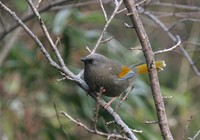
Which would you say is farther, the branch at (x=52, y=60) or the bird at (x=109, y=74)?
the bird at (x=109, y=74)

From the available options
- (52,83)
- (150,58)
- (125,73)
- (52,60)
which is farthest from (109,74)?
(52,83)

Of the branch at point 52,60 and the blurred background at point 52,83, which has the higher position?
the branch at point 52,60

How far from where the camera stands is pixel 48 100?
6531 mm

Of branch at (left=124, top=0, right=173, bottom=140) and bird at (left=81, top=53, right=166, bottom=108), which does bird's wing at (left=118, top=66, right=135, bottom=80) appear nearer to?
bird at (left=81, top=53, right=166, bottom=108)

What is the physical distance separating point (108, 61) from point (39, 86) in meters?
1.94

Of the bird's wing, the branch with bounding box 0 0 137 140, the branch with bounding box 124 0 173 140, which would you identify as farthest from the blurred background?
the branch with bounding box 124 0 173 140

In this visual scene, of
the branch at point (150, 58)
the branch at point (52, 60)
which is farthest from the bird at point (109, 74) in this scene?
the branch at point (150, 58)

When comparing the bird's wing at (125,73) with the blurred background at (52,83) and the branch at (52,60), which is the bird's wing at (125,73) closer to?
the branch at (52,60)

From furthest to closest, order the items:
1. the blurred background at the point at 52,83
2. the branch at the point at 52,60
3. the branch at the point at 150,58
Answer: the blurred background at the point at 52,83 → the branch at the point at 52,60 → the branch at the point at 150,58

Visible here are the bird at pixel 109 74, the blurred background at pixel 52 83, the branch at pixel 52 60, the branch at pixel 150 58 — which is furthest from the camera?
the blurred background at pixel 52 83

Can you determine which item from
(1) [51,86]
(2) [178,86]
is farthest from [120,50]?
(2) [178,86]

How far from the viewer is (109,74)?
439cm

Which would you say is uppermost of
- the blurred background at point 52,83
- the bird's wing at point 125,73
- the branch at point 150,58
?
the branch at point 150,58

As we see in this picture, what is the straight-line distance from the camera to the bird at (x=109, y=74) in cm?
420
